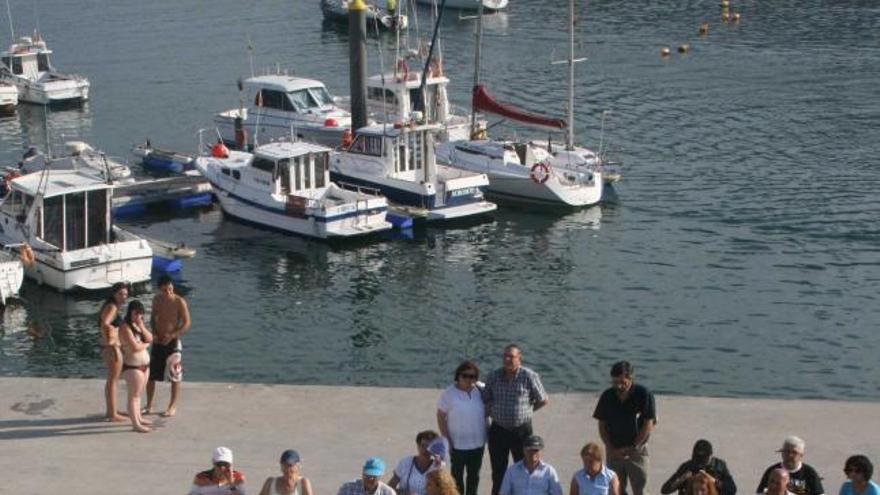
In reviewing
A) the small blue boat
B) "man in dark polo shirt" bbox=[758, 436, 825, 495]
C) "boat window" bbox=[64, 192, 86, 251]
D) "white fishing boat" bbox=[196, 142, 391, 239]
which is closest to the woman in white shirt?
"man in dark polo shirt" bbox=[758, 436, 825, 495]

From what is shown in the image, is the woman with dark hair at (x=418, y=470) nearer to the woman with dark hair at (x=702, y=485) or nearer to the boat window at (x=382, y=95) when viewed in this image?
the woman with dark hair at (x=702, y=485)

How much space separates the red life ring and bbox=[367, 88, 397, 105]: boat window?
7.08 metres

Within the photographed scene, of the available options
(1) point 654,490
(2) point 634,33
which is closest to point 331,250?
(1) point 654,490

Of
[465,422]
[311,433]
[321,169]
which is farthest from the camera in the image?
[321,169]

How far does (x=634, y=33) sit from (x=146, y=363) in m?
56.6

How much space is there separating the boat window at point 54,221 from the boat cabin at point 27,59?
85.5 ft

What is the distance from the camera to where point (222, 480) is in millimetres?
12477

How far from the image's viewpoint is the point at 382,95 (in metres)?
46.3

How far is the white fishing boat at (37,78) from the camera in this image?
55.8 m

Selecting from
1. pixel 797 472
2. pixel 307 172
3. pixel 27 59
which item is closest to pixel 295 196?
pixel 307 172

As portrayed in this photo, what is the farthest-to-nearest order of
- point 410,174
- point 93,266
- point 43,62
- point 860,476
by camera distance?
point 43,62 < point 410,174 < point 93,266 < point 860,476

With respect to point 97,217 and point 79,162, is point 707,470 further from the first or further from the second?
point 79,162

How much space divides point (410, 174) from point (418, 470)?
1098 inches

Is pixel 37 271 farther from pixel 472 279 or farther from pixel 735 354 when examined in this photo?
pixel 735 354
